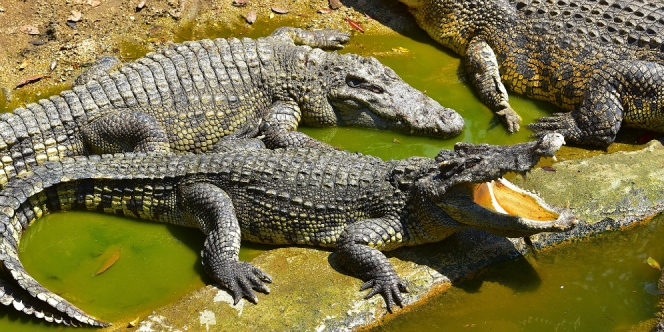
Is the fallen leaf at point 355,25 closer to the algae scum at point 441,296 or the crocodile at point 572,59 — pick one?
the crocodile at point 572,59

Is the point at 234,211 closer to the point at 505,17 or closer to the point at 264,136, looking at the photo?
the point at 264,136

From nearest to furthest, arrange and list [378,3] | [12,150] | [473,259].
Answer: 1. [473,259]
2. [12,150]
3. [378,3]

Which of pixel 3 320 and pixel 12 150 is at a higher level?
pixel 12 150

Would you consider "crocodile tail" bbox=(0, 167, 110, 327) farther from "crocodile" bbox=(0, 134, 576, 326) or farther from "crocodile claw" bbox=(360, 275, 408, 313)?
"crocodile claw" bbox=(360, 275, 408, 313)

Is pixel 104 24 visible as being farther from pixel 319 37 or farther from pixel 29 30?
pixel 319 37

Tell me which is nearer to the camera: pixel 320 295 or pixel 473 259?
pixel 320 295

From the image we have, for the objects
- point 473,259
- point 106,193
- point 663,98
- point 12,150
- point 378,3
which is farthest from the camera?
point 378,3

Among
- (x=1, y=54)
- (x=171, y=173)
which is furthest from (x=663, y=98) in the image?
(x=1, y=54)

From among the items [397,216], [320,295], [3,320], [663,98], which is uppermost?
[663,98]

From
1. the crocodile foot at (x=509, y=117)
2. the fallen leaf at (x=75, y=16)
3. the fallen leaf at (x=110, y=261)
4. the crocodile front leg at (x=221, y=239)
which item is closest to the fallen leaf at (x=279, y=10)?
the fallen leaf at (x=75, y=16)
